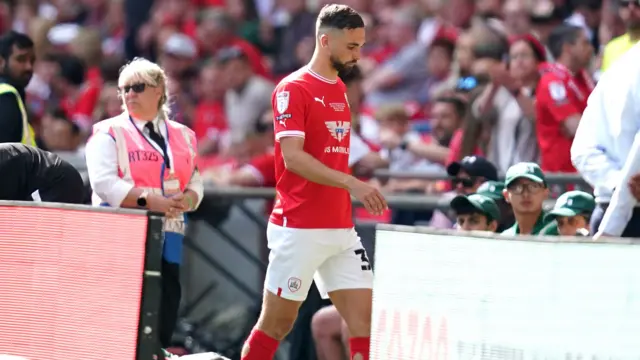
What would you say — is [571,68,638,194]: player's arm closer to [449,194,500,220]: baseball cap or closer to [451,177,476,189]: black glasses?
[449,194,500,220]: baseball cap

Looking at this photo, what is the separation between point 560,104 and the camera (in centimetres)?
933

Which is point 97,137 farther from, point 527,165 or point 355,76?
point 355,76

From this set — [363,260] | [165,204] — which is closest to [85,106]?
[165,204]

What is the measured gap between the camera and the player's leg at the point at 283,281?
691 centimetres

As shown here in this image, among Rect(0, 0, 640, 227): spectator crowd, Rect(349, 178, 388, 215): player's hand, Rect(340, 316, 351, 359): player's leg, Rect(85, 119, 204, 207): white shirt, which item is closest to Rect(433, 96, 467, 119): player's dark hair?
Rect(0, 0, 640, 227): spectator crowd

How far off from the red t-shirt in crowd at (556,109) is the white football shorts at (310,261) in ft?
9.09

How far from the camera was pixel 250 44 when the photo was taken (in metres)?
14.5

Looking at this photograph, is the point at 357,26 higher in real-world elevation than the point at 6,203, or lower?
higher

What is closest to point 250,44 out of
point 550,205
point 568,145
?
point 568,145

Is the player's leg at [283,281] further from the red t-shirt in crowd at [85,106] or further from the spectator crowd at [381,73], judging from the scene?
the red t-shirt in crowd at [85,106]

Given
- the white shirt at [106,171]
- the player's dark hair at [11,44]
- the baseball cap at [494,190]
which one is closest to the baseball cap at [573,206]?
the baseball cap at [494,190]

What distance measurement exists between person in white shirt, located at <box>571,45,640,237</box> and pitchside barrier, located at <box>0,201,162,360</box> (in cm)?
204

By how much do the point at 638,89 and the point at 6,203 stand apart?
9.92ft

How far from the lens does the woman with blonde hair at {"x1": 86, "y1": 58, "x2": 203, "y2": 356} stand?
25.2 ft
